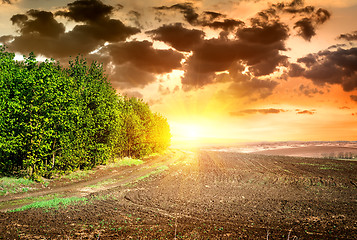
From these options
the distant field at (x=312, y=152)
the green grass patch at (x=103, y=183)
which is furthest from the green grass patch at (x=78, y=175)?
the distant field at (x=312, y=152)

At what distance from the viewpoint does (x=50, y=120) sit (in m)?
25.3

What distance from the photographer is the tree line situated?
79.7 feet

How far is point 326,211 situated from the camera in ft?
58.9

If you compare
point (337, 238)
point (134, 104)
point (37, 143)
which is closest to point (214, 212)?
point (337, 238)

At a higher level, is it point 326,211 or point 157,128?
point 157,128

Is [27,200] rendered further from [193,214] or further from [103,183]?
[193,214]

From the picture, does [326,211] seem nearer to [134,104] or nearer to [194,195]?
[194,195]

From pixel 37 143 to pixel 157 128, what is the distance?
45.2 metres

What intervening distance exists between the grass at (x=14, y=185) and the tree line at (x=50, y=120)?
1307mm

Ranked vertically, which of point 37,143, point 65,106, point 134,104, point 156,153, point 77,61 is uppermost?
point 77,61

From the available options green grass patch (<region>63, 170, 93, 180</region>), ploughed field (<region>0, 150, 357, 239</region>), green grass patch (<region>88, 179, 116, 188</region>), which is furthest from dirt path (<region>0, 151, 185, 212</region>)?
green grass patch (<region>63, 170, 93, 180</region>)

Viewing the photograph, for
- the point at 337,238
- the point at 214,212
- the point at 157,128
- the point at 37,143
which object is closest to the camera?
the point at 337,238

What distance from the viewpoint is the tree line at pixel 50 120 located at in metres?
24.3

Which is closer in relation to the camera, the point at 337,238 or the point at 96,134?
the point at 337,238
